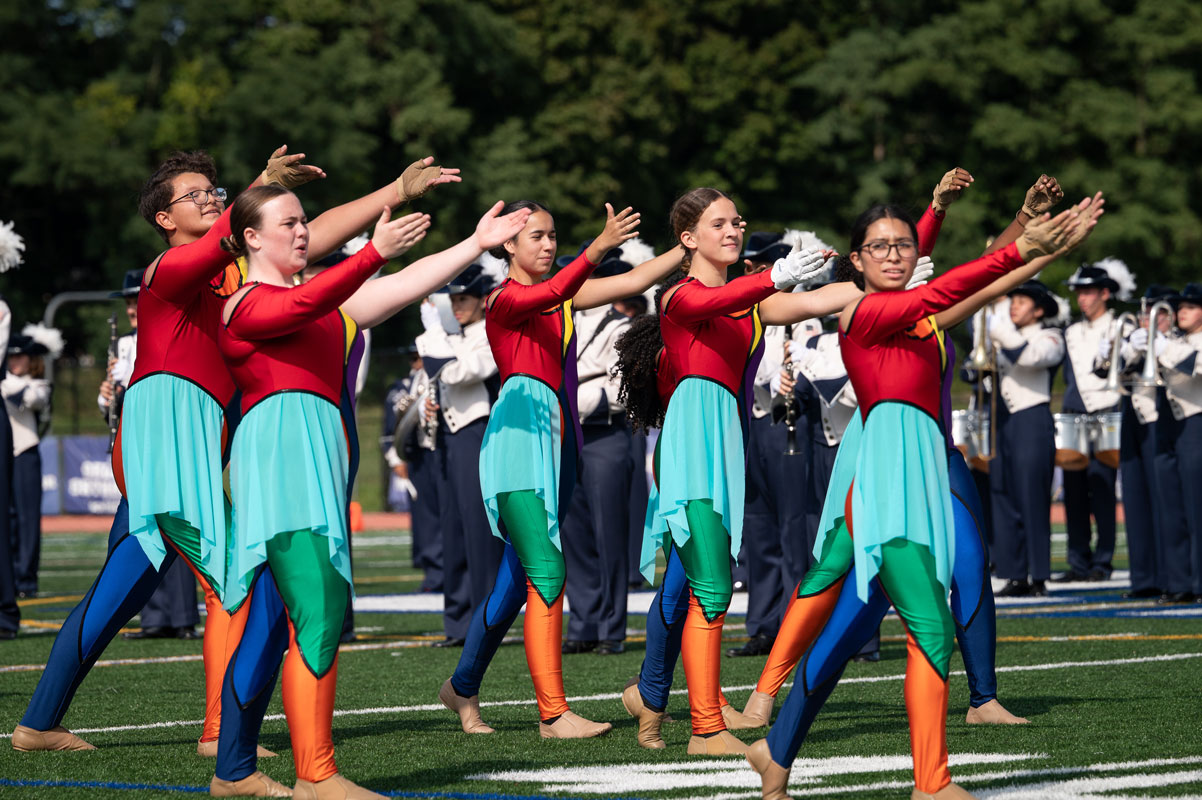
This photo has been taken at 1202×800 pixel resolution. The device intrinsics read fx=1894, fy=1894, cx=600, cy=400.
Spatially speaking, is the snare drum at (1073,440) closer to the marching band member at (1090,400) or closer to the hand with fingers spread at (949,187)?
the marching band member at (1090,400)

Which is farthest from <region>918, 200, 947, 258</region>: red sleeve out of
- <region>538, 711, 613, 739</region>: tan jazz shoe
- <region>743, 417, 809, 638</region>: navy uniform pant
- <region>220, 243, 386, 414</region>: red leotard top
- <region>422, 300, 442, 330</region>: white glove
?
<region>422, 300, 442, 330</region>: white glove

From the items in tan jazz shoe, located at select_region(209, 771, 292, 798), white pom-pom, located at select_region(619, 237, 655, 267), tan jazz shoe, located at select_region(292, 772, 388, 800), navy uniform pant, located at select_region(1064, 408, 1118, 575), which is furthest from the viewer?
navy uniform pant, located at select_region(1064, 408, 1118, 575)

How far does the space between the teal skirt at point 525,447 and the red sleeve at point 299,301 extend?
6.04 feet

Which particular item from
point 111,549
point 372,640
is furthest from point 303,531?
point 372,640

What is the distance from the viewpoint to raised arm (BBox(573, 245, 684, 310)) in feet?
22.7

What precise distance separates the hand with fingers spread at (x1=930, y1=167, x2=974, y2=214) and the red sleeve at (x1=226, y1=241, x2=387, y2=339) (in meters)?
2.26

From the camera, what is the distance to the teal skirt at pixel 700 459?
6668mm

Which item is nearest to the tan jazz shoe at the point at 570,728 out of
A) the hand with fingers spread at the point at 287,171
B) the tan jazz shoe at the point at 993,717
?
the tan jazz shoe at the point at 993,717

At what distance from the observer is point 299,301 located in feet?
17.3

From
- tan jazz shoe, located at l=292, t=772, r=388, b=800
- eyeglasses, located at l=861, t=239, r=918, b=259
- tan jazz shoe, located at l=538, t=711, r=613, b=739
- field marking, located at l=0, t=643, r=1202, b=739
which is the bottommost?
field marking, located at l=0, t=643, r=1202, b=739

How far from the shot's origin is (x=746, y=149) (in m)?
40.0

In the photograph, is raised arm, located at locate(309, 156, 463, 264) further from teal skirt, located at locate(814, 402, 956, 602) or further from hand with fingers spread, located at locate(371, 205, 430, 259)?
teal skirt, located at locate(814, 402, 956, 602)

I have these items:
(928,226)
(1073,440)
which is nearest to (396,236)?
(928,226)

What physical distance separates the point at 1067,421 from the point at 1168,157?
1043 inches
